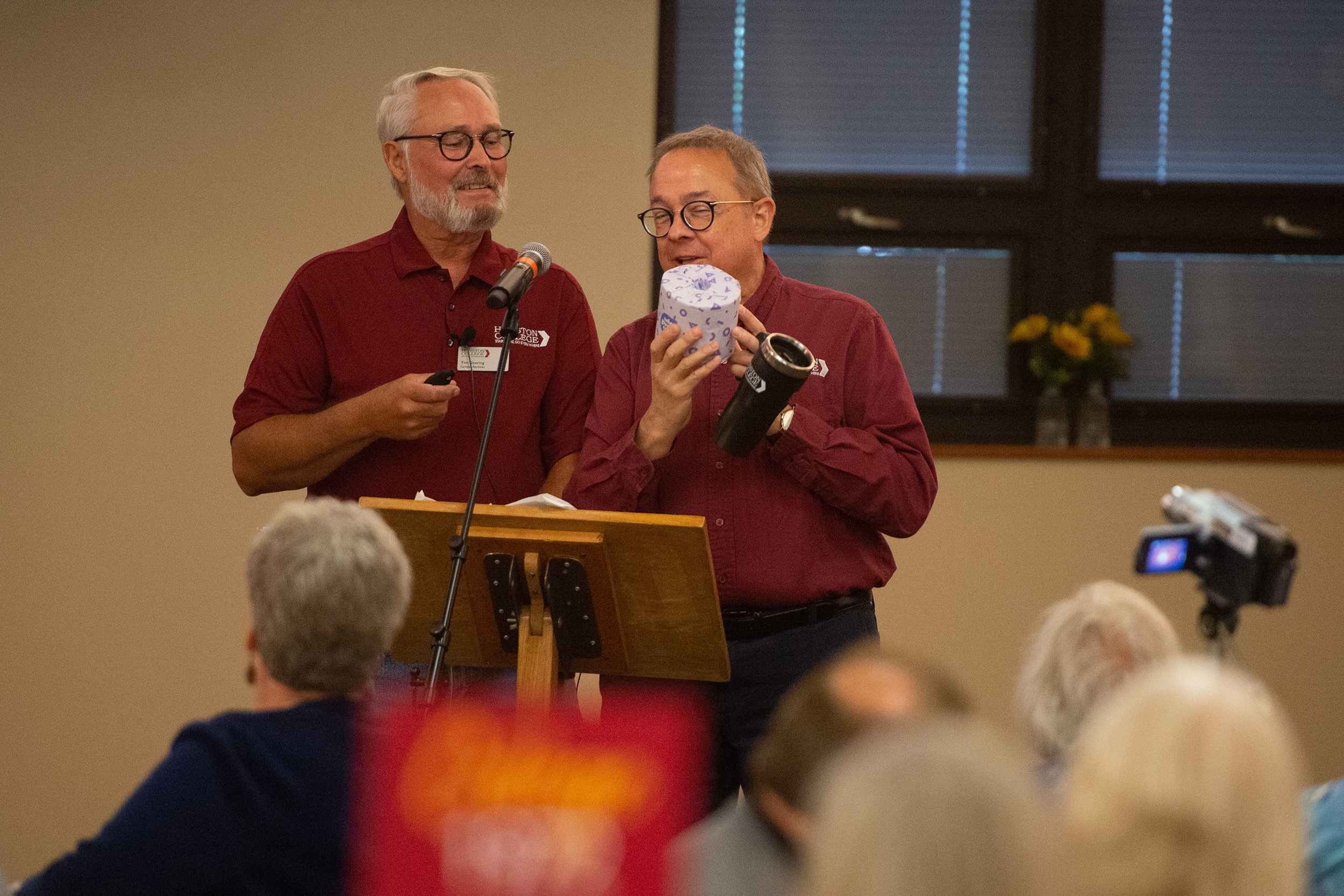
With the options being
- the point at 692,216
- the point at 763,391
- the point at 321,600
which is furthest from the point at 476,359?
the point at 321,600

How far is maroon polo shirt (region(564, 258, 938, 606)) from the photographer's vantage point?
7.95 ft

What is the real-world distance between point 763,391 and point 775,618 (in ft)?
1.57

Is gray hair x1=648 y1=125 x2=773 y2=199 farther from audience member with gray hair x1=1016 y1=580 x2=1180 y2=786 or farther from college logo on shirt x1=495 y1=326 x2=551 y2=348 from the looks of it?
audience member with gray hair x1=1016 y1=580 x2=1180 y2=786

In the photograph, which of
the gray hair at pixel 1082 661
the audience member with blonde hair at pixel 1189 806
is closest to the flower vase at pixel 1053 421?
the gray hair at pixel 1082 661

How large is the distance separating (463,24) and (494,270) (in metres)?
1.62

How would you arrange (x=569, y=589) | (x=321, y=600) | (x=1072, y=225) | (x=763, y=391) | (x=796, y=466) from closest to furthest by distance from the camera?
(x=321, y=600)
(x=569, y=589)
(x=763, y=391)
(x=796, y=466)
(x=1072, y=225)

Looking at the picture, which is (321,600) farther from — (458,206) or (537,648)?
(458,206)

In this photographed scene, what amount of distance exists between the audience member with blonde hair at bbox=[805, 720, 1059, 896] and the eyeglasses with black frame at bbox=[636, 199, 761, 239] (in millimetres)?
1729

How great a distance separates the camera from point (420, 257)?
290 cm

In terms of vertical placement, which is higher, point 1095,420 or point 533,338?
point 533,338

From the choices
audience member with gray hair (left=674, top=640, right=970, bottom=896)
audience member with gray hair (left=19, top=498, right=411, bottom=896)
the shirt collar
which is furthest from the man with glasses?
audience member with gray hair (left=674, top=640, right=970, bottom=896)

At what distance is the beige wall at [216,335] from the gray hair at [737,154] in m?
1.61

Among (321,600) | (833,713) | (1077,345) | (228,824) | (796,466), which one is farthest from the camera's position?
(1077,345)

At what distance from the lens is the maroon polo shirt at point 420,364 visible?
2801 mm
